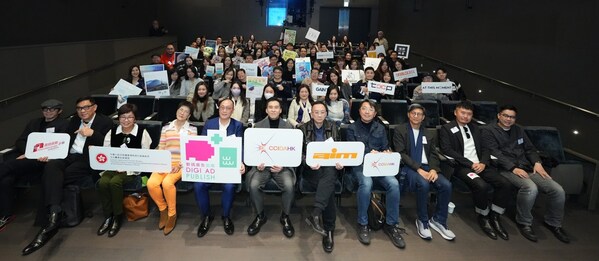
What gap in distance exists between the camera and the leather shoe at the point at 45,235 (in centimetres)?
327

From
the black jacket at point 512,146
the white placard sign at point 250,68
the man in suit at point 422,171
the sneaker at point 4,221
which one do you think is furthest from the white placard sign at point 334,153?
the white placard sign at point 250,68

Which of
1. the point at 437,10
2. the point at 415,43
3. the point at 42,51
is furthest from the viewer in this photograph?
the point at 415,43

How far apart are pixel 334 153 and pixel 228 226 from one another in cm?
125

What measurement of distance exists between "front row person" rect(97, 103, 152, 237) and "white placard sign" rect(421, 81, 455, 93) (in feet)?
15.2

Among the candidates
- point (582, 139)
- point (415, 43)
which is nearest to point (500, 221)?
point (582, 139)

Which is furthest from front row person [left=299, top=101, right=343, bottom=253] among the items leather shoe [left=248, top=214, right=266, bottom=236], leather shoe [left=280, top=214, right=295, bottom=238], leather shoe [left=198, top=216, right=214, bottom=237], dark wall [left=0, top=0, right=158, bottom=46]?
dark wall [left=0, top=0, right=158, bottom=46]

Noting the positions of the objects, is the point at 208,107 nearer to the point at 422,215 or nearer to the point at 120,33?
the point at 422,215

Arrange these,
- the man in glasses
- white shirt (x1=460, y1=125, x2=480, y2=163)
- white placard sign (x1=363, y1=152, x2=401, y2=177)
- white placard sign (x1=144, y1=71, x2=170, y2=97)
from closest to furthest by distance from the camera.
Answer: white placard sign (x1=363, y1=152, x2=401, y2=177) → the man in glasses → white shirt (x1=460, y1=125, x2=480, y2=163) → white placard sign (x1=144, y1=71, x2=170, y2=97)

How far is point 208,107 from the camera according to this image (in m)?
5.38

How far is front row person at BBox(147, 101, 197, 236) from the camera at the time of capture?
3.61m

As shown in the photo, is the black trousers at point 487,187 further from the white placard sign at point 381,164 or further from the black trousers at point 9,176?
the black trousers at point 9,176

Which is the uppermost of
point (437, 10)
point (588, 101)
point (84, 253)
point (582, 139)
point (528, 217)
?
point (437, 10)

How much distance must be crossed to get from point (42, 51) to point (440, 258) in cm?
682

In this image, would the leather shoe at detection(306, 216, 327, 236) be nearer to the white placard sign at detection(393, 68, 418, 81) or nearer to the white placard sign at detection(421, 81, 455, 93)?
the white placard sign at detection(421, 81, 455, 93)
